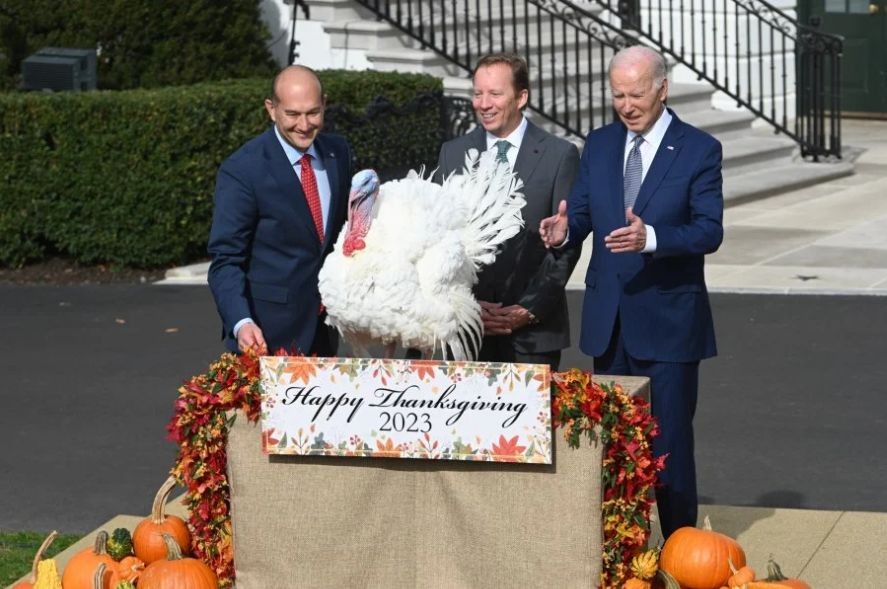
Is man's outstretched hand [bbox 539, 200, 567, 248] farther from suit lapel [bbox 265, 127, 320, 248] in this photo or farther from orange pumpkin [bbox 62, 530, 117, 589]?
orange pumpkin [bbox 62, 530, 117, 589]

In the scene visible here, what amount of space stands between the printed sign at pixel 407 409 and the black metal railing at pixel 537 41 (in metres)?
10.7

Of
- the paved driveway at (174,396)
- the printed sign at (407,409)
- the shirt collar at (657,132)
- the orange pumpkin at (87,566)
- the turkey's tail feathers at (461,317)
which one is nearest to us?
the printed sign at (407,409)

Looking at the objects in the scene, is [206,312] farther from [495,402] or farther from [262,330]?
[495,402]

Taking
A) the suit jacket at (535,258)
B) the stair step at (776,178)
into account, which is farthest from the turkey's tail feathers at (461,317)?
the stair step at (776,178)

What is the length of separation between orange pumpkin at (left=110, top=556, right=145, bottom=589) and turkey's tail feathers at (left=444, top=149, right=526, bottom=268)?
1.61m

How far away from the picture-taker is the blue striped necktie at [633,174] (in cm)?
558

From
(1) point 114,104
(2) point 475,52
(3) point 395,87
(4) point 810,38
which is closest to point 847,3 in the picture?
(4) point 810,38

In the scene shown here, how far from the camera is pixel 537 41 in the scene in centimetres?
1697

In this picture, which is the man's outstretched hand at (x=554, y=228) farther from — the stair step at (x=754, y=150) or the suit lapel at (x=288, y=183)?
the stair step at (x=754, y=150)

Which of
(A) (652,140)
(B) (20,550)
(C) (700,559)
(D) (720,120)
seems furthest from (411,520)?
(D) (720,120)

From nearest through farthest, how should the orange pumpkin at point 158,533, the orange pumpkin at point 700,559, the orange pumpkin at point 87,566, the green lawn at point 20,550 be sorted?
the orange pumpkin at point 700,559, the orange pumpkin at point 87,566, the orange pumpkin at point 158,533, the green lawn at point 20,550

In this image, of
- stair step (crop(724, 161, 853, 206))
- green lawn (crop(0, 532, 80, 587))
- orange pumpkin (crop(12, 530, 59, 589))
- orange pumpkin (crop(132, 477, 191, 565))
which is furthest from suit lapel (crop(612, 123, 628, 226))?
stair step (crop(724, 161, 853, 206))

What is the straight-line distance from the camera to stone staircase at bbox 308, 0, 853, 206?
15609 mm

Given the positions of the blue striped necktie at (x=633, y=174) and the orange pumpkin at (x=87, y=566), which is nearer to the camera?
the orange pumpkin at (x=87, y=566)
